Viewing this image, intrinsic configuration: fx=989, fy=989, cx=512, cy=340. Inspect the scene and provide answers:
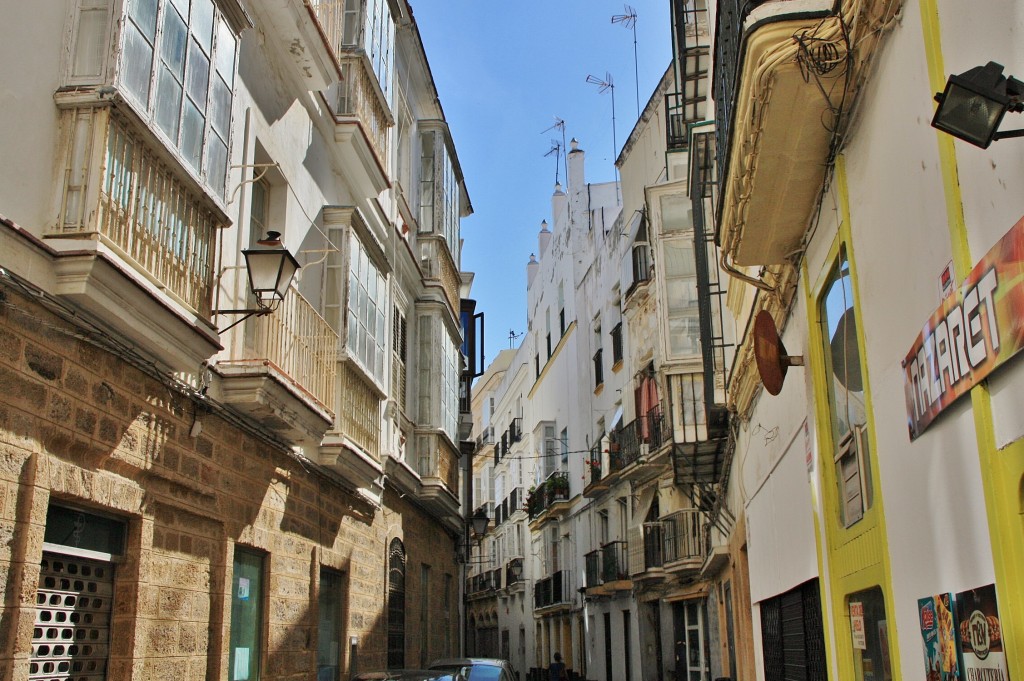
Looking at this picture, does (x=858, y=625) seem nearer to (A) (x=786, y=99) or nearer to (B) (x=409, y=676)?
(A) (x=786, y=99)

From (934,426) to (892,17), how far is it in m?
1.72

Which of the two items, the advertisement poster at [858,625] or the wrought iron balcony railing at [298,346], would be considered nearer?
the advertisement poster at [858,625]

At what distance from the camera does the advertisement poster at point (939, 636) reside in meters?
3.70

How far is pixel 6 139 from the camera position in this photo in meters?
5.08

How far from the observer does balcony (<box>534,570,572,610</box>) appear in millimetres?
31094

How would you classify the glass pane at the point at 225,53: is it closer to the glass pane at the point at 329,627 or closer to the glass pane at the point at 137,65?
the glass pane at the point at 137,65

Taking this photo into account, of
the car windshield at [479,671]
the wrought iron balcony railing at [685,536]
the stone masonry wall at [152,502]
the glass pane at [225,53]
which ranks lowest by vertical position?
the car windshield at [479,671]

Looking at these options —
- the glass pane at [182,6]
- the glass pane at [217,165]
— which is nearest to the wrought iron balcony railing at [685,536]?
the glass pane at [217,165]

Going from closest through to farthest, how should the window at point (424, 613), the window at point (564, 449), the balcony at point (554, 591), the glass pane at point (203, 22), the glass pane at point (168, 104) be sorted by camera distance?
the glass pane at point (168, 104) < the glass pane at point (203, 22) < the window at point (424, 613) < the balcony at point (554, 591) < the window at point (564, 449)

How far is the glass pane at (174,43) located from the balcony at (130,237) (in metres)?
0.67

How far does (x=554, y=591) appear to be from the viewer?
3209 cm

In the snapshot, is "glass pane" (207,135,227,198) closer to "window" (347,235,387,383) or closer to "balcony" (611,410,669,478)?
"window" (347,235,387,383)

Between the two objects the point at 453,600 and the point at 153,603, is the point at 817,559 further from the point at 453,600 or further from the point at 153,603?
the point at 453,600

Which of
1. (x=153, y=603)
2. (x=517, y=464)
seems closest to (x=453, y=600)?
(x=153, y=603)
